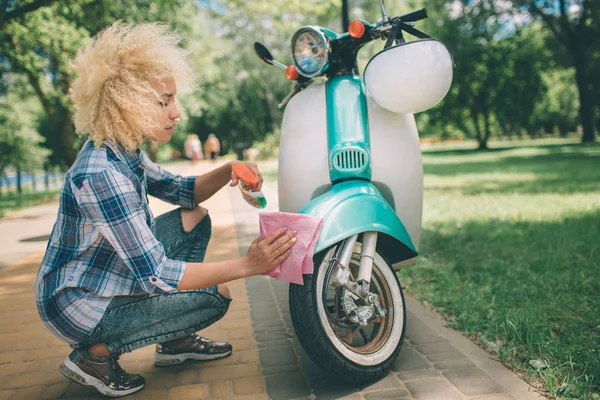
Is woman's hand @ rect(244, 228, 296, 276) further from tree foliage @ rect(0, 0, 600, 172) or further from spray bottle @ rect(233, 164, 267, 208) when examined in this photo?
tree foliage @ rect(0, 0, 600, 172)

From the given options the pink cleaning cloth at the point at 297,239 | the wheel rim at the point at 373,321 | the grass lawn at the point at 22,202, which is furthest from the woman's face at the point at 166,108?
the grass lawn at the point at 22,202

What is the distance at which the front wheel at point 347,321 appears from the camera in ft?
6.14

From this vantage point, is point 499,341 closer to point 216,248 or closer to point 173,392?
point 173,392

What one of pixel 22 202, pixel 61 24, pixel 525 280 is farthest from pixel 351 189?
pixel 22 202

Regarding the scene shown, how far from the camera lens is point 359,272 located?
1.99m

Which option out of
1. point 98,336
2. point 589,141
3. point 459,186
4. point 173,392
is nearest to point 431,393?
point 173,392

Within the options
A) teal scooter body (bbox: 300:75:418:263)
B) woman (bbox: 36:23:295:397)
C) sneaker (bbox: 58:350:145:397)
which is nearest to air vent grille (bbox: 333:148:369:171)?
teal scooter body (bbox: 300:75:418:263)

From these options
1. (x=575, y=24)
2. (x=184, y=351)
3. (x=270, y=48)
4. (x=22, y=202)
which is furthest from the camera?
(x=270, y=48)

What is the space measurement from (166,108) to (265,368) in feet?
4.22

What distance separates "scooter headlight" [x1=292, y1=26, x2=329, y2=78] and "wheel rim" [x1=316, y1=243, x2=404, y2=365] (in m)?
0.93

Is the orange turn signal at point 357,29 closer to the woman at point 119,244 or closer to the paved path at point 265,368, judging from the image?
the woman at point 119,244

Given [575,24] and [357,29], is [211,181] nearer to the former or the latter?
[357,29]

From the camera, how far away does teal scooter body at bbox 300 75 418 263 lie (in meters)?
1.97

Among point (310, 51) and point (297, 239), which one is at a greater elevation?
point (310, 51)
